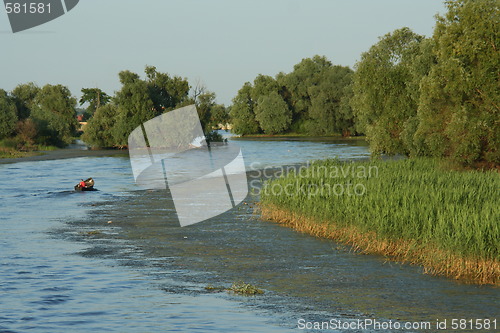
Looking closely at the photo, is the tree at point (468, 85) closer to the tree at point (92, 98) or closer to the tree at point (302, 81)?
the tree at point (302, 81)

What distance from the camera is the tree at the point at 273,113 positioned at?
149500 mm

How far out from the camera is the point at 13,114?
9338 cm

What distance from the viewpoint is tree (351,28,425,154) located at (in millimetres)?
49625

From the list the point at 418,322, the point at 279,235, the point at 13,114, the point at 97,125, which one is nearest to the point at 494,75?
the point at 279,235

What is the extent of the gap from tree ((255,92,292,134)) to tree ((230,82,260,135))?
7273mm

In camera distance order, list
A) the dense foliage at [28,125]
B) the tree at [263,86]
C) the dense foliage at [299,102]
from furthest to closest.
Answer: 1. the tree at [263,86]
2. the dense foliage at [299,102]
3. the dense foliage at [28,125]

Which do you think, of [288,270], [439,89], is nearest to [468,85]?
[439,89]
